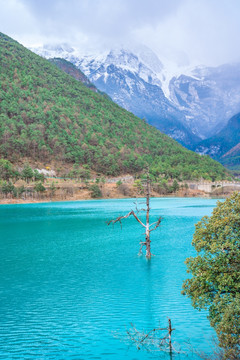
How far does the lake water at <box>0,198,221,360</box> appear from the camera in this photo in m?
15.5

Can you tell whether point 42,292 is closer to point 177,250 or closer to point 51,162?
point 177,250

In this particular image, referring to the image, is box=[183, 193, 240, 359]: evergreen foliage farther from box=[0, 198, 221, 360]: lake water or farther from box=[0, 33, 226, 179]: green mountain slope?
box=[0, 33, 226, 179]: green mountain slope

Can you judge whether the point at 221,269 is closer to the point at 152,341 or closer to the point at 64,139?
the point at 152,341

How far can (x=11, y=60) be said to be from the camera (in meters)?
200

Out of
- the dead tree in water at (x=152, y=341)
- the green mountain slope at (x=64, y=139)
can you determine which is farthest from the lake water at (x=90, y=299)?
the green mountain slope at (x=64, y=139)

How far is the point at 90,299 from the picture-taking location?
70.1 feet

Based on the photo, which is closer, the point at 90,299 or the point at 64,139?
the point at 90,299

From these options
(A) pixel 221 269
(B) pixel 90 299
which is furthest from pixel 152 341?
(B) pixel 90 299

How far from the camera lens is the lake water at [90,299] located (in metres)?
15.5

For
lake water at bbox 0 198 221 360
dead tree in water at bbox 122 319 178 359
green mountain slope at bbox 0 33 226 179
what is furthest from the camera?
green mountain slope at bbox 0 33 226 179

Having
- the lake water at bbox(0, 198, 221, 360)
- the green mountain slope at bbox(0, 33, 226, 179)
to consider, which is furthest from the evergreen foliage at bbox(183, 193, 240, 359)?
the green mountain slope at bbox(0, 33, 226, 179)

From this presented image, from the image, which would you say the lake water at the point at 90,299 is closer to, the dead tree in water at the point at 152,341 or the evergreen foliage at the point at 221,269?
the dead tree in water at the point at 152,341

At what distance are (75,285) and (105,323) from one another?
7.15 m

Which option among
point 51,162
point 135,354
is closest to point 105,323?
point 135,354
